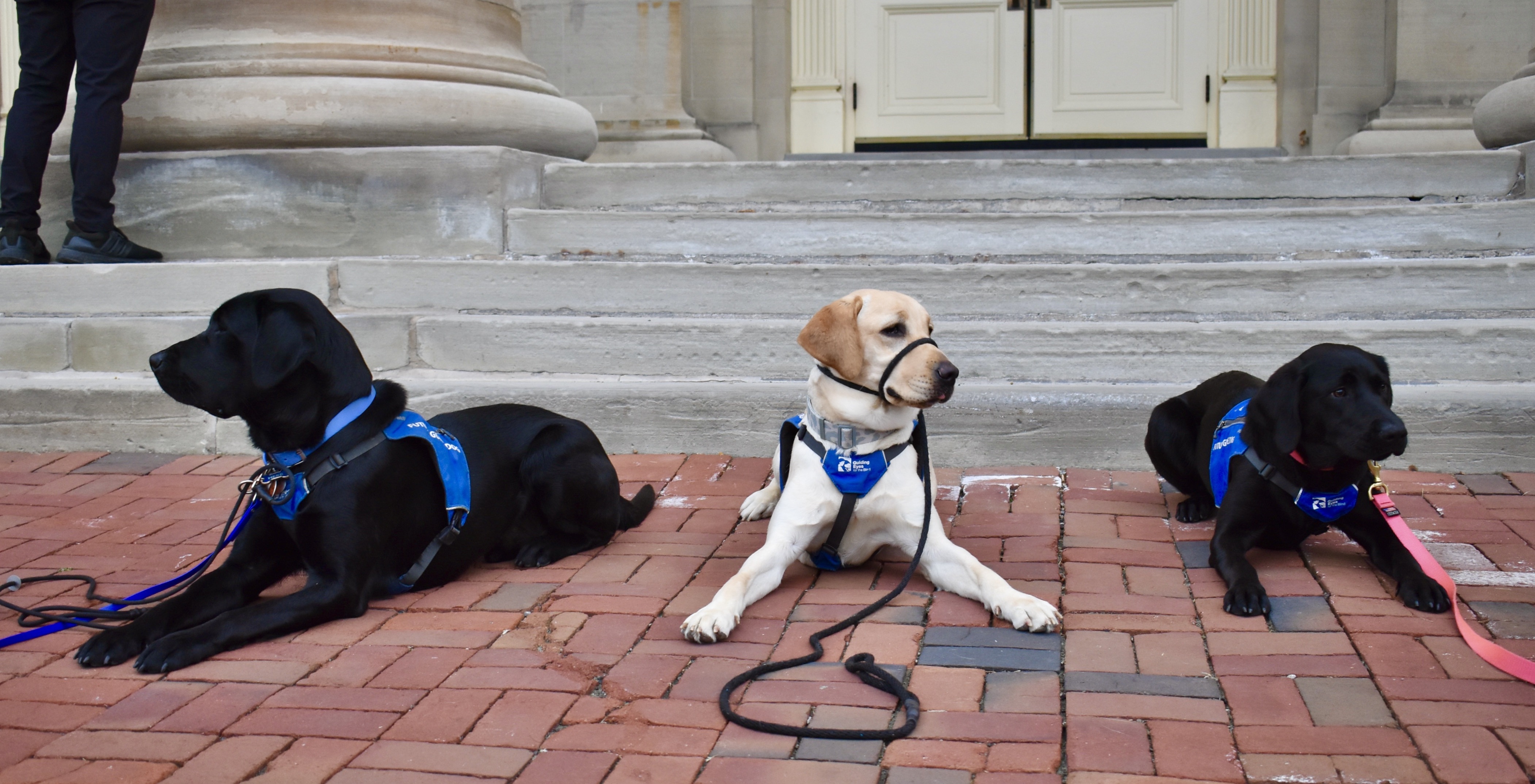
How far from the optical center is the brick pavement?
2.37 metres

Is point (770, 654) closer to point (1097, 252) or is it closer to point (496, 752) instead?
point (496, 752)

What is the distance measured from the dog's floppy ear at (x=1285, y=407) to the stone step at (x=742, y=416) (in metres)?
1.21

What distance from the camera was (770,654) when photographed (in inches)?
117

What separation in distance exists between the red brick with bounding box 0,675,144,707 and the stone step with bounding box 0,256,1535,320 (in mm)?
2827

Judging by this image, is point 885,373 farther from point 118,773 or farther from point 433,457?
point 118,773

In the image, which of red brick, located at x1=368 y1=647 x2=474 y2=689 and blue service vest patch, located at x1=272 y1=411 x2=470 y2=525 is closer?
red brick, located at x1=368 y1=647 x2=474 y2=689

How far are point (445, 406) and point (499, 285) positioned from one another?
71cm

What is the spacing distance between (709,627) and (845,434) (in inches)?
28.5

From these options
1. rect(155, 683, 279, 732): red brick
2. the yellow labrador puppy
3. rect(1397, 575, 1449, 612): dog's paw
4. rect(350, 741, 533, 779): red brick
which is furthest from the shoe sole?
rect(1397, 575, 1449, 612): dog's paw

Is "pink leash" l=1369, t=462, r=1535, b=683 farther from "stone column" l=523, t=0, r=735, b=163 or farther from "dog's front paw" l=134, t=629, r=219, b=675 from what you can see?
"stone column" l=523, t=0, r=735, b=163

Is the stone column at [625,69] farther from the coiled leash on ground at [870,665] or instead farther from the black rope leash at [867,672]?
the black rope leash at [867,672]

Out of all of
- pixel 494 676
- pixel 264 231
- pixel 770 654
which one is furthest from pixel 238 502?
pixel 264 231

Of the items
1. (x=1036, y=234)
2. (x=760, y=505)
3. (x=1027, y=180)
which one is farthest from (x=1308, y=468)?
(x=1027, y=180)

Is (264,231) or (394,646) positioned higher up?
(264,231)
